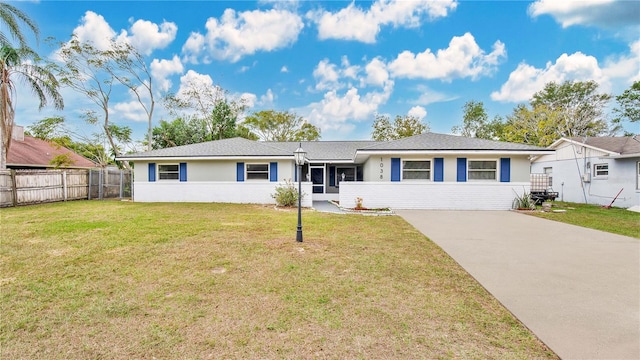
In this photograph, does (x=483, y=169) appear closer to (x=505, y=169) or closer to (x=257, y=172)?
(x=505, y=169)

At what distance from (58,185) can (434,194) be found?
765 inches

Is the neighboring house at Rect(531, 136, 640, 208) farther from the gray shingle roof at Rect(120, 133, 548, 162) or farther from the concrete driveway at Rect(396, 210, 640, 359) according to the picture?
the concrete driveway at Rect(396, 210, 640, 359)

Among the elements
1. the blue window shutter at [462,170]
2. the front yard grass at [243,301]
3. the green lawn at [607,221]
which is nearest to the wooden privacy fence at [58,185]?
the front yard grass at [243,301]

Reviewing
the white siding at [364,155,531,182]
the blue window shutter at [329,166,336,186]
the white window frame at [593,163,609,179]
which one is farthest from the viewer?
the blue window shutter at [329,166,336,186]

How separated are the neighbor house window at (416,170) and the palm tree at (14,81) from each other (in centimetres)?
1909

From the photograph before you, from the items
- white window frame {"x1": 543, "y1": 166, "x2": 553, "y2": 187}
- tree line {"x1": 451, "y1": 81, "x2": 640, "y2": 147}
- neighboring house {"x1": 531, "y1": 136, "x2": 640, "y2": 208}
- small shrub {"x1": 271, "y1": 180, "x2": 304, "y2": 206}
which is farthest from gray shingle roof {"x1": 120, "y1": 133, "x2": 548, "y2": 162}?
tree line {"x1": 451, "y1": 81, "x2": 640, "y2": 147}

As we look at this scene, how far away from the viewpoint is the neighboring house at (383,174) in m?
13.4

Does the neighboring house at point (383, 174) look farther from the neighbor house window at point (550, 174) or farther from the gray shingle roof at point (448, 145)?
the neighbor house window at point (550, 174)

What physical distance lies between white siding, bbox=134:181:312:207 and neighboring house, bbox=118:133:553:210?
52 millimetres

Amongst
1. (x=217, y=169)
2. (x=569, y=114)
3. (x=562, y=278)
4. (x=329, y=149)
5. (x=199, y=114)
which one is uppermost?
(x=199, y=114)

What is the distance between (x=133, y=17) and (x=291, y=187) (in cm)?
1454

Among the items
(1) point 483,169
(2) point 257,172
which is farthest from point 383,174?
(2) point 257,172

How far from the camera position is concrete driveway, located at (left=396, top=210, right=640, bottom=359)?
9.43 ft

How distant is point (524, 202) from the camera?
42.7 feet
